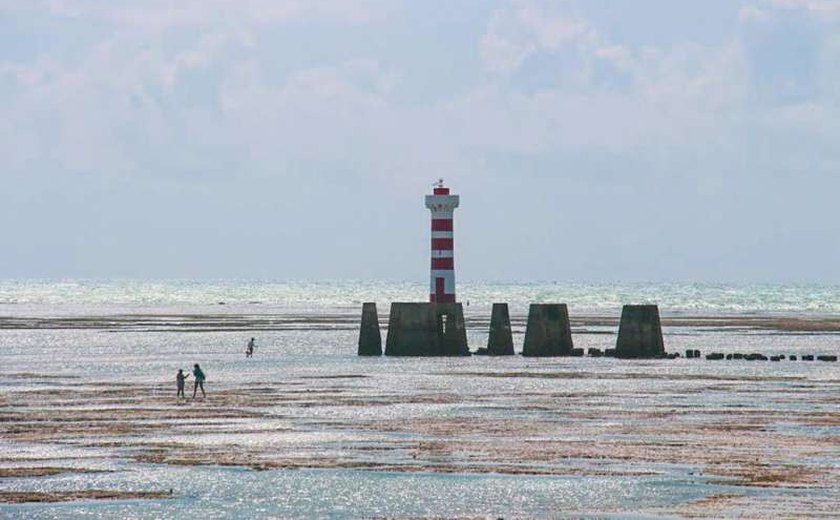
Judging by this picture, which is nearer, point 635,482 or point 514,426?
point 635,482

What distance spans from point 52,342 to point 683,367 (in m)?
41.0

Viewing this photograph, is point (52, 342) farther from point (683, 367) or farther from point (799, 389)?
point (799, 389)

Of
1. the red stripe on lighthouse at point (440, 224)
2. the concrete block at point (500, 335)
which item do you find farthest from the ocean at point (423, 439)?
the red stripe on lighthouse at point (440, 224)

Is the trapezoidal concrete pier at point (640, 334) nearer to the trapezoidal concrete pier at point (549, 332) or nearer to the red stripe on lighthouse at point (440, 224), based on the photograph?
the trapezoidal concrete pier at point (549, 332)

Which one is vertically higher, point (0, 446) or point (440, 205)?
point (440, 205)

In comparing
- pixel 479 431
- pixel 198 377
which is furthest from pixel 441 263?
pixel 479 431

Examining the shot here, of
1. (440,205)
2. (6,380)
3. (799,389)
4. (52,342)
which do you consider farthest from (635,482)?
(52,342)

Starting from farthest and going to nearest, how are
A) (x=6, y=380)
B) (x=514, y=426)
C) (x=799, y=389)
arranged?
(x=6, y=380)
(x=799, y=389)
(x=514, y=426)

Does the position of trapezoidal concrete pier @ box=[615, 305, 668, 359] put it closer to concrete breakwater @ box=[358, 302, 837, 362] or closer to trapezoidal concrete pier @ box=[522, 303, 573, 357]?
concrete breakwater @ box=[358, 302, 837, 362]

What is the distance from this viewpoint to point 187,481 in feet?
111

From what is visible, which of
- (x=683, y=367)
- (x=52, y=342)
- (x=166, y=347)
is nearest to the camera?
(x=683, y=367)

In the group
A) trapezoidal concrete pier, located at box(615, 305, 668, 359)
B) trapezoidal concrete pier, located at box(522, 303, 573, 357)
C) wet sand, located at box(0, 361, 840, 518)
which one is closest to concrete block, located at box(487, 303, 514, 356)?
trapezoidal concrete pier, located at box(522, 303, 573, 357)

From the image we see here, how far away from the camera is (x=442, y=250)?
7188cm

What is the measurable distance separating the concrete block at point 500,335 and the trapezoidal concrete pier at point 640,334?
4815 mm
